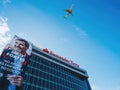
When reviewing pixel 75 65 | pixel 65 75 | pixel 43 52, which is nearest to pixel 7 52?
pixel 43 52

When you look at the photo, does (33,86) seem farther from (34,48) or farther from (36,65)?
(34,48)

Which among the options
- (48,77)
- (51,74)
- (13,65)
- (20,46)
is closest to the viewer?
(13,65)

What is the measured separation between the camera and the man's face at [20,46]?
31497 millimetres

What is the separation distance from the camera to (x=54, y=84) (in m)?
55.2

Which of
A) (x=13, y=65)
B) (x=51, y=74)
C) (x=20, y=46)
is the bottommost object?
(x=13, y=65)

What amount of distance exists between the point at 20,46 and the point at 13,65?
520 centimetres

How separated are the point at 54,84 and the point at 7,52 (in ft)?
97.1

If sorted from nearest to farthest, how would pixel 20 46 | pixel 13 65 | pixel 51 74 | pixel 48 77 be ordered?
pixel 13 65
pixel 20 46
pixel 48 77
pixel 51 74

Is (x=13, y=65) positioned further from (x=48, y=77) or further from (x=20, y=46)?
(x=48, y=77)

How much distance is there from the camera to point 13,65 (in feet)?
93.8

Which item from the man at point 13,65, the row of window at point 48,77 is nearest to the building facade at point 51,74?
the row of window at point 48,77

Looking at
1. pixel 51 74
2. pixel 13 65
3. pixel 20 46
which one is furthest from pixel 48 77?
pixel 13 65

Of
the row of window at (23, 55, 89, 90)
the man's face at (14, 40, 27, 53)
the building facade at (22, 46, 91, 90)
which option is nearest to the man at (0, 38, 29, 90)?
the man's face at (14, 40, 27, 53)

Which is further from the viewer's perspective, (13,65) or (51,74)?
(51,74)
